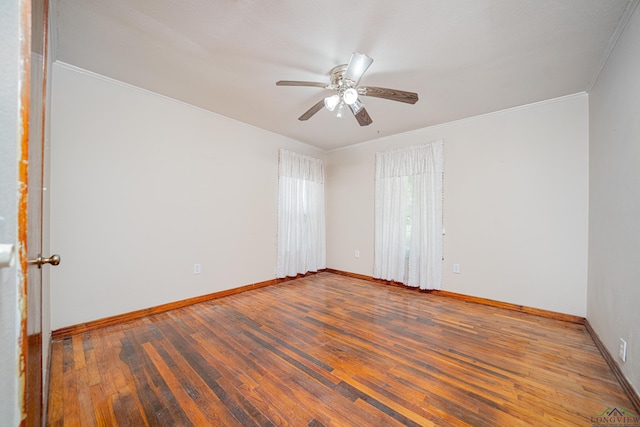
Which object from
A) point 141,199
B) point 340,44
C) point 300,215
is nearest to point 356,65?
point 340,44

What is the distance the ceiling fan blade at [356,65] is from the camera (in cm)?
A: 166

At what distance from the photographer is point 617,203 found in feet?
5.93

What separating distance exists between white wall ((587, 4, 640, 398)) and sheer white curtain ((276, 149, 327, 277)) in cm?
353

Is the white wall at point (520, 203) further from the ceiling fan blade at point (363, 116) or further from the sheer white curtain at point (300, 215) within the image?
the sheer white curtain at point (300, 215)

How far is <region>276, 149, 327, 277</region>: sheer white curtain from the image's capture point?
160 inches

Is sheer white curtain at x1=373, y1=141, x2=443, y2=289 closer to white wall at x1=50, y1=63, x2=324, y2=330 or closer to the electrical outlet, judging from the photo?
the electrical outlet

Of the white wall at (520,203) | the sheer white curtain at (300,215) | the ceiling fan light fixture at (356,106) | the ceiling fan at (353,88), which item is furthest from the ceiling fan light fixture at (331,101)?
the white wall at (520,203)

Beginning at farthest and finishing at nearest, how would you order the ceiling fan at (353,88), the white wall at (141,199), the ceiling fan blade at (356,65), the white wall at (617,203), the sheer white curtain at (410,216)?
the sheer white curtain at (410,216)
the white wall at (141,199)
the ceiling fan at (353,88)
the ceiling fan blade at (356,65)
the white wall at (617,203)

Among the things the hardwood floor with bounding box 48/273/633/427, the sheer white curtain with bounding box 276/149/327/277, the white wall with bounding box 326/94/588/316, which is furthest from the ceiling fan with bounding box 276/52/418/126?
the hardwood floor with bounding box 48/273/633/427

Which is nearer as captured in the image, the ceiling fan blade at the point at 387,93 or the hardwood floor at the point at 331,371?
the hardwood floor at the point at 331,371

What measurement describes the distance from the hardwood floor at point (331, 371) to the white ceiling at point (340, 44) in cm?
245

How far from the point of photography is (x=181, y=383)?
1.61 meters

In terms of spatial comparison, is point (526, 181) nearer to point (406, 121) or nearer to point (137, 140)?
point (406, 121)

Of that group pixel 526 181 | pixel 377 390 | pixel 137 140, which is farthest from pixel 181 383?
pixel 526 181
